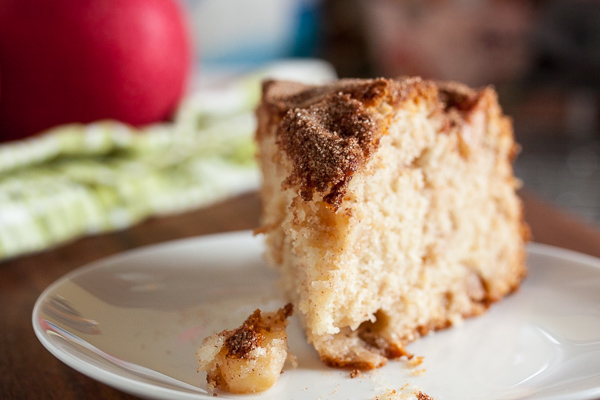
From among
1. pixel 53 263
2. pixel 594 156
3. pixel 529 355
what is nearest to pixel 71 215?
pixel 53 263

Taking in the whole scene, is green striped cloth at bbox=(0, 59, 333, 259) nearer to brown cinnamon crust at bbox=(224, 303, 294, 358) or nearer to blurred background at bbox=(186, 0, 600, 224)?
brown cinnamon crust at bbox=(224, 303, 294, 358)

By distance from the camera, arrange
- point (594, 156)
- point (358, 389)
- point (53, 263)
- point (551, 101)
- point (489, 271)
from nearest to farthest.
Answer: point (358, 389) < point (489, 271) < point (53, 263) < point (594, 156) < point (551, 101)

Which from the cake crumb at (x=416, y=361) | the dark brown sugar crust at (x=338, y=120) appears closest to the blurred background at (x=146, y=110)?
the dark brown sugar crust at (x=338, y=120)

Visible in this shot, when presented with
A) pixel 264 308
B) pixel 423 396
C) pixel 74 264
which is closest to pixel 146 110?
pixel 74 264

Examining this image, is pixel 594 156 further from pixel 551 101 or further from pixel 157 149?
pixel 157 149

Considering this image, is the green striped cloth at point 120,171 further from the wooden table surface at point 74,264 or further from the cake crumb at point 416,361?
the cake crumb at point 416,361

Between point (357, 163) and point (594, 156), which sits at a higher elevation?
point (357, 163)

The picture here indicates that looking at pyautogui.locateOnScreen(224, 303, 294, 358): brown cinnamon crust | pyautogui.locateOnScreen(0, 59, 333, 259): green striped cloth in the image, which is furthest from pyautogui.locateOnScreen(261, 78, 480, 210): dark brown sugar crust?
pyautogui.locateOnScreen(0, 59, 333, 259): green striped cloth
